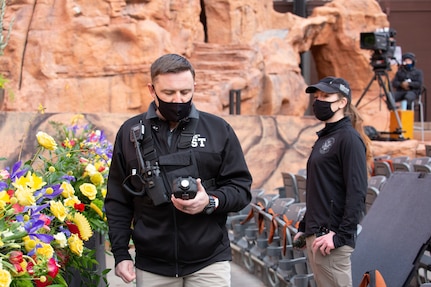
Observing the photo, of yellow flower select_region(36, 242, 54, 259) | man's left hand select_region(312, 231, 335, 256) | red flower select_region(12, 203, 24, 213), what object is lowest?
man's left hand select_region(312, 231, 335, 256)

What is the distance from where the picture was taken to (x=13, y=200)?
2.61 meters

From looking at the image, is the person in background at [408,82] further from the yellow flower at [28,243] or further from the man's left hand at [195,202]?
the yellow flower at [28,243]

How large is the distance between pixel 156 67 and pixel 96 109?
1024cm

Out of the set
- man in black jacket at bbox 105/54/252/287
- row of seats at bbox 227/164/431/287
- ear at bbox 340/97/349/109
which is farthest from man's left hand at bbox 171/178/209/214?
row of seats at bbox 227/164/431/287

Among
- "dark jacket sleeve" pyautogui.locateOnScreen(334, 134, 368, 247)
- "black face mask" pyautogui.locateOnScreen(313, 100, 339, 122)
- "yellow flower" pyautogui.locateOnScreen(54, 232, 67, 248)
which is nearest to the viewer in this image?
"yellow flower" pyautogui.locateOnScreen(54, 232, 67, 248)

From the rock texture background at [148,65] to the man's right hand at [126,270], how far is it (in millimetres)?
5603

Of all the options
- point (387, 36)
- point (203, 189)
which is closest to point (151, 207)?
point (203, 189)

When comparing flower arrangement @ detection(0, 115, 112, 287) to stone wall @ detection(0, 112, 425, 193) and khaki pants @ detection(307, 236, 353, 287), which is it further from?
stone wall @ detection(0, 112, 425, 193)

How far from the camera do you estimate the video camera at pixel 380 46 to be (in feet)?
46.0

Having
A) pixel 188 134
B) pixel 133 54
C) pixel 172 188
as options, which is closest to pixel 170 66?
pixel 188 134

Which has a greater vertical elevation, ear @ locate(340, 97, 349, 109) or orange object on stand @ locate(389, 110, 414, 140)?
ear @ locate(340, 97, 349, 109)

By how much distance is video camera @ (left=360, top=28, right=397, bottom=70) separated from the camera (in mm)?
14023

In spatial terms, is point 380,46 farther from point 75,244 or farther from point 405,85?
point 75,244

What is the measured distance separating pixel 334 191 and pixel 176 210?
112 centimetres
